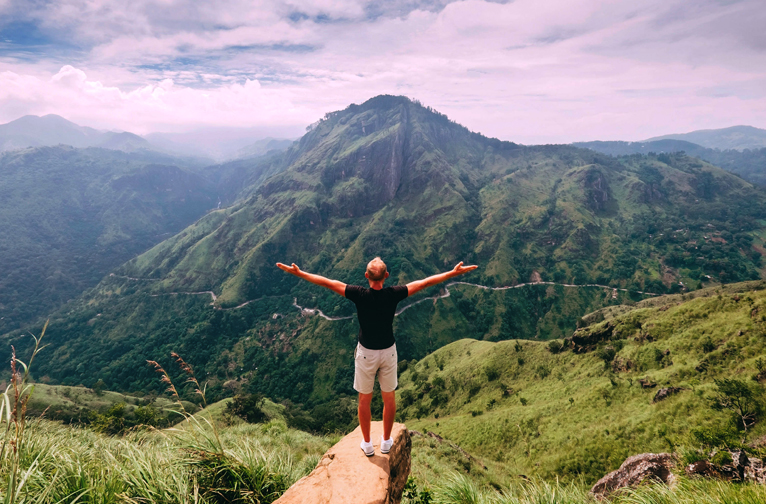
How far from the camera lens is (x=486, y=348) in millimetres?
68312

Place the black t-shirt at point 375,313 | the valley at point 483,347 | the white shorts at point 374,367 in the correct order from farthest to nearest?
1. the valley at point 483,347
2. the white shorts at point 374,367
3. the black t-shirt at point 375,313

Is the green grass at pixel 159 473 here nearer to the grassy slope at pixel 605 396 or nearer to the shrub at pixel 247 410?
the grassy slope at pixel 605 396

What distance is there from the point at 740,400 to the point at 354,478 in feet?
106

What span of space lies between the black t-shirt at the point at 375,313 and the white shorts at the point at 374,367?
0.56 feet

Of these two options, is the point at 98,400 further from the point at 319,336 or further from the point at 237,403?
the point at 319,336

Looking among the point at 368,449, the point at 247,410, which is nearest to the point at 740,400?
the point at 368,449

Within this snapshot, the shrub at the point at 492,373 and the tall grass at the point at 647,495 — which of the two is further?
the shrub at the point at 492,373

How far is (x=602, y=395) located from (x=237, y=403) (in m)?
51.1

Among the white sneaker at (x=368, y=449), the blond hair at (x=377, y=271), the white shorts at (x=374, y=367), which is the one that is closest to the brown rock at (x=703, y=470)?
the white sneaker at (x=368, y=449)

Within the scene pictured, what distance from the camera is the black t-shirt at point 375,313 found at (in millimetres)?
8148

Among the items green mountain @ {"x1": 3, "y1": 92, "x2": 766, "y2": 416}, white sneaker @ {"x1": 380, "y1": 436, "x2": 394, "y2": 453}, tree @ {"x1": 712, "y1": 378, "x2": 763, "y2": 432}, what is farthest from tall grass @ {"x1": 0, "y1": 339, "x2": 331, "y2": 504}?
green mountain @ {"x1": 3, "y1": 92, "x2": 766, "y2": 416}

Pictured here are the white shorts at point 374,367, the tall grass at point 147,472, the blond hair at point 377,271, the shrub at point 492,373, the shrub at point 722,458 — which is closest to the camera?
the tall grass at point 147,472

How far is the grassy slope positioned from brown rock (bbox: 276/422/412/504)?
25.1m

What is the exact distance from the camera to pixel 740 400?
925 inches
